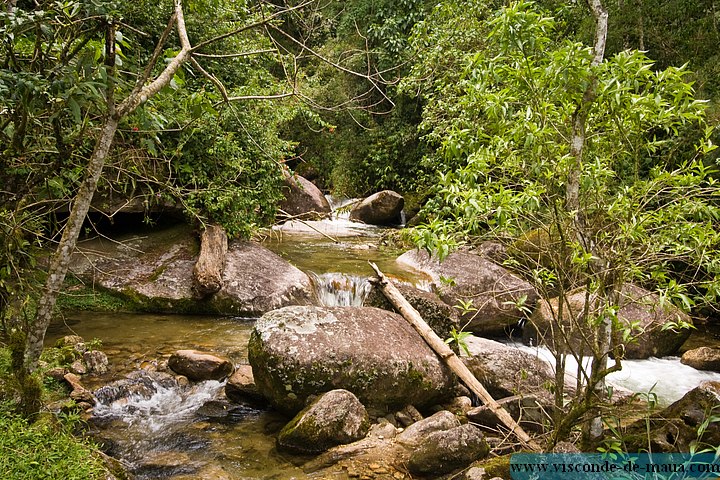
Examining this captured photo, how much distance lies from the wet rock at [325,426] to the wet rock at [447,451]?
673 mm

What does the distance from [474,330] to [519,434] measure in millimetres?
3906

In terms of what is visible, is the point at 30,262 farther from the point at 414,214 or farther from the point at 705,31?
the point at 414,214

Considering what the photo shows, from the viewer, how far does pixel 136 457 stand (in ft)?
15.0

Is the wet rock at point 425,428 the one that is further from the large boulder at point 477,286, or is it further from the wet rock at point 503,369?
the large boulder at point 477,286

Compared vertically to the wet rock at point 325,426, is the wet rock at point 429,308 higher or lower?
higher

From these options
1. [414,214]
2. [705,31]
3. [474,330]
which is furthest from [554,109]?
[414,214]

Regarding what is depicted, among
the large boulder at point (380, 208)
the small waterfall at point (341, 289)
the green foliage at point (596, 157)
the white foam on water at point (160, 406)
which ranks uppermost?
the green foliage at point (596, 157)

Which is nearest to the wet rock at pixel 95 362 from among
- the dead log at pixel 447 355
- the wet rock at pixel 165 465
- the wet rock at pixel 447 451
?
the wet rock at pixel 165 465

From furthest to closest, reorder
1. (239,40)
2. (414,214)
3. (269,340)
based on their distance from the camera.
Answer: (414,214) → (239,40) → (269,340)

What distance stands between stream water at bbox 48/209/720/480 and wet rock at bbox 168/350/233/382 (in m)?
0.14

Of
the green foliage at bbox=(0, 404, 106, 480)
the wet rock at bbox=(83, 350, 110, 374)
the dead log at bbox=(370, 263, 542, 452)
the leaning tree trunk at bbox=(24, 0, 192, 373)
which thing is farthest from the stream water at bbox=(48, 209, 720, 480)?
the dead log at bbox=(370, 263, 542, 452)

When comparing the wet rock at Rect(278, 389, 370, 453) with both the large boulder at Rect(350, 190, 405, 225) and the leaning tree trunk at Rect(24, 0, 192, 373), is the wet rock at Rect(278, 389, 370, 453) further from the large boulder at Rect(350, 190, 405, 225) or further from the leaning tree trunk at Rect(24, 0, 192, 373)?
the large boulder at Rect(350, 190, 405, 225)

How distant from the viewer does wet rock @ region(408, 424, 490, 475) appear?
432 cm

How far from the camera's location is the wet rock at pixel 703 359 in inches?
294
